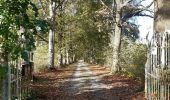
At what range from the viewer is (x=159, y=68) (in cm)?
1289

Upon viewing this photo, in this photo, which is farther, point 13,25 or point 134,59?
point 134,59

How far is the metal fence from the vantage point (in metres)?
12.2

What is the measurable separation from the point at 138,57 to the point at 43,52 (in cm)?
2759

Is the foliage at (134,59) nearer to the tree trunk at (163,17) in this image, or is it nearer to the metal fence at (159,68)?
the tree trunk at (163,17)

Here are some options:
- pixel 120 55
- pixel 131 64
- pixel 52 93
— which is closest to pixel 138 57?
pixel 131 64

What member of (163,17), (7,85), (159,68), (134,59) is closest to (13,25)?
(7,85)

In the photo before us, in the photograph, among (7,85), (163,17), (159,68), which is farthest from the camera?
(163,17)

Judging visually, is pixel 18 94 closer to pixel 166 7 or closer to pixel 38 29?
pixel 38 29

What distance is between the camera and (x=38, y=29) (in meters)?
11.7

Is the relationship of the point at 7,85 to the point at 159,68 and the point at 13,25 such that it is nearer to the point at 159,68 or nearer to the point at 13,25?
the point at 13,25

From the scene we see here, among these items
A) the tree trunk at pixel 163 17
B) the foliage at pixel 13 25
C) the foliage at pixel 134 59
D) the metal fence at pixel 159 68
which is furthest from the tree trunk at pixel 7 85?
the foliage at pixel 134 59

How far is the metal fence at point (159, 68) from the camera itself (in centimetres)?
1220

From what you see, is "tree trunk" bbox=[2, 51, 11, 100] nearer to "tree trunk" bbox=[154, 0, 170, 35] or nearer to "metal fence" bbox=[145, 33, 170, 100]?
"metal fence" bbox=[145, 33, 170, 100]

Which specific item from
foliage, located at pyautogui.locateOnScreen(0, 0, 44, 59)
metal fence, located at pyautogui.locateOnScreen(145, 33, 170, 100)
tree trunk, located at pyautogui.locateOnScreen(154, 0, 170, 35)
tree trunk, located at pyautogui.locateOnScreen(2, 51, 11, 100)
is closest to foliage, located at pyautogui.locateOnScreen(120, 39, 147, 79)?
tree trunk, located at pyautogui.locateOnScreen(154, 0, 170, 35)
